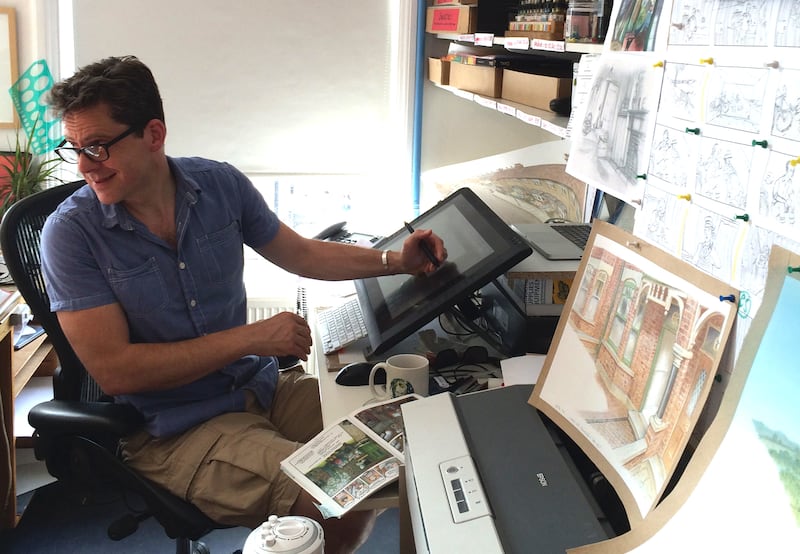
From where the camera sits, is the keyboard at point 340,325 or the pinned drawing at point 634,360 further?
the keyboard at point 340,325

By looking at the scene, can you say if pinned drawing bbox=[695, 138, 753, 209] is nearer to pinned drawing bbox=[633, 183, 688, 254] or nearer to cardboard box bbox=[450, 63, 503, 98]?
pinned drawing bbox=[633, 183, 688, 254]

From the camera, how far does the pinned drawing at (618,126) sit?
4.08 ft

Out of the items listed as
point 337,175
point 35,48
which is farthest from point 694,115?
point 35,48

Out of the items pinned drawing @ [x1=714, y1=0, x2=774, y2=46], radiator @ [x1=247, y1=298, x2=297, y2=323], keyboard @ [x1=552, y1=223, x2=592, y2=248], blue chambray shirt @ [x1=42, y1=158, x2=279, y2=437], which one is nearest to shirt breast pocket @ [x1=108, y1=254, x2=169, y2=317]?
blue chambray shirt @ [x1=42, y1=158, x2=279, y2=437]

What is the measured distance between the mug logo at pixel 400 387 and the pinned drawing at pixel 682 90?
2.17 ft

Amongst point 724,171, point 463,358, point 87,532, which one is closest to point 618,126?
point 724,171

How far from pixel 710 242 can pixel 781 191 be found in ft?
0.49

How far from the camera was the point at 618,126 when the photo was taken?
1.37m

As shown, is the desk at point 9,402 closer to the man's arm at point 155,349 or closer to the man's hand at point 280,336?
the man's arm at point 155,349

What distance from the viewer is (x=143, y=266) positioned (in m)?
1.62

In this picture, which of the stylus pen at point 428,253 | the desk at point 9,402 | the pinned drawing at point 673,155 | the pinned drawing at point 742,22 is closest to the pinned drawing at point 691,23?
the pinned drawing at point 742,22

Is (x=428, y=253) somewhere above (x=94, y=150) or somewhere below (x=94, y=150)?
below

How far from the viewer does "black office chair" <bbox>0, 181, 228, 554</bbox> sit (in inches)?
61.7

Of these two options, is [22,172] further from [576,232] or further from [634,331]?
[634,331]
